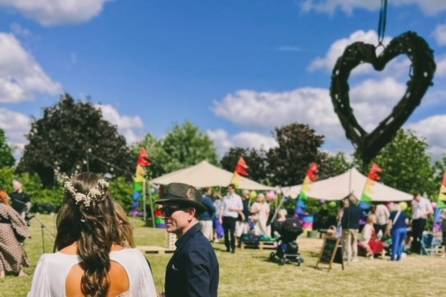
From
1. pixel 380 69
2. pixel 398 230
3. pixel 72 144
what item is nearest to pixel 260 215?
pixel 398 230

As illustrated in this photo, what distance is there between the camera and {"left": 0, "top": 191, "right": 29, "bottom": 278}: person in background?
1067cm

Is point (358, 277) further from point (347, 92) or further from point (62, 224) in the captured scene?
point (62, 224)

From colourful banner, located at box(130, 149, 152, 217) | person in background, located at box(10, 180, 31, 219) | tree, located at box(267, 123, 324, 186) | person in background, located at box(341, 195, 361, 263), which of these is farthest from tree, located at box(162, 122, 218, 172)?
person in background, located at box(10, 180, 31, 219)

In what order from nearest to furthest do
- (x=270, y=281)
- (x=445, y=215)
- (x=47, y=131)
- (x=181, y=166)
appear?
1. (x=270, y=281)
2. (x=445, y=215)
3. (x=47, y=131)
4. (x=181, y=166)

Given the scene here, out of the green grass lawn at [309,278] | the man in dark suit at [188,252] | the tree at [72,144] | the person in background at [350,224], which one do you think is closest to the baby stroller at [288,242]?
the green grass lawn at [309,278]

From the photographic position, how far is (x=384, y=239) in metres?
17.5

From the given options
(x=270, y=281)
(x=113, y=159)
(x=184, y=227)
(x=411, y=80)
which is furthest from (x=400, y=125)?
(x=113, y=159)

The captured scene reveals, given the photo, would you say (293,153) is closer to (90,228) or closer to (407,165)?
(407,165)

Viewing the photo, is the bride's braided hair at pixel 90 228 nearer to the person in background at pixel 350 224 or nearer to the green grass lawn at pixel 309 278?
the green grass lawn at pixel 309 278

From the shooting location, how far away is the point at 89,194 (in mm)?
2506

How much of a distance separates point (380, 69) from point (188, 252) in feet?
21.2

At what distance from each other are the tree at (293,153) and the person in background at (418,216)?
34.0 m

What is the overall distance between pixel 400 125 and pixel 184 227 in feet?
18.7

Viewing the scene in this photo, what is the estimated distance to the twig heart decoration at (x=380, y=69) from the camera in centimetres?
796
